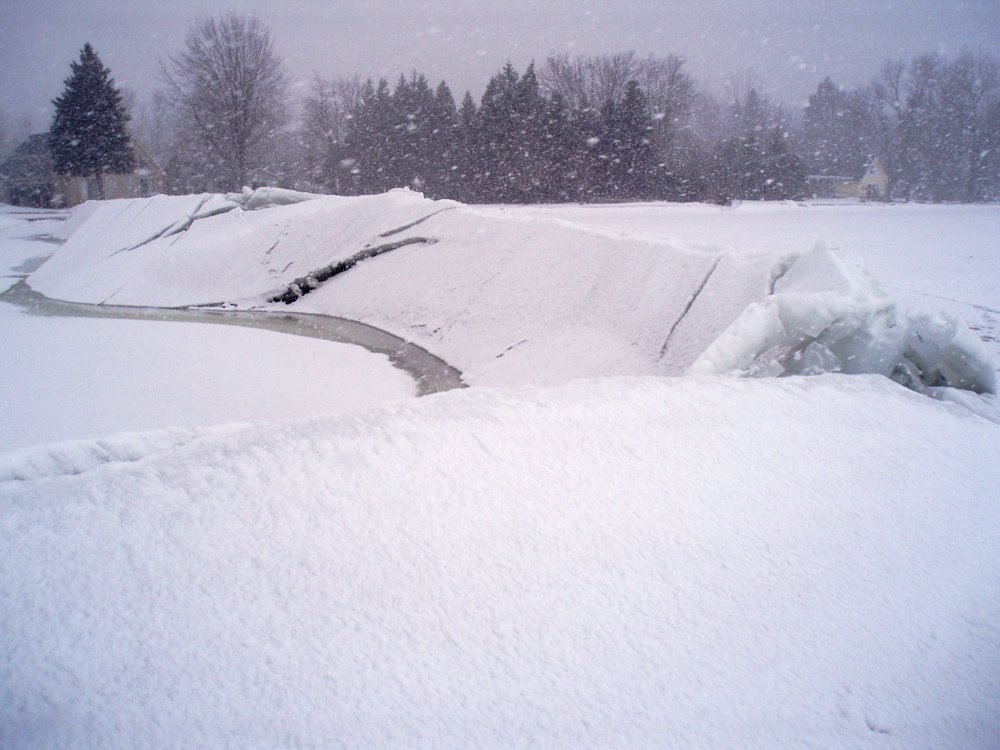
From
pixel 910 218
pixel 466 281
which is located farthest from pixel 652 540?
pixel 910 218

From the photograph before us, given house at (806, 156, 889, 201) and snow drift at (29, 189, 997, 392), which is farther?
house at (806, 156, 889, 201)

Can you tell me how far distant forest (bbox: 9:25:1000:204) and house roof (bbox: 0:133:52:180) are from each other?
270 inches

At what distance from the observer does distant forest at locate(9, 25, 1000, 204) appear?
29.4 m

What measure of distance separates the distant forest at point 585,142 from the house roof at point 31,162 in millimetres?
6867

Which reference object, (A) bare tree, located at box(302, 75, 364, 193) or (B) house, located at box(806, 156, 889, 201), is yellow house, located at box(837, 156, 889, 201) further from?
(A) bare tree, located at box(302, 75, 364, 193)

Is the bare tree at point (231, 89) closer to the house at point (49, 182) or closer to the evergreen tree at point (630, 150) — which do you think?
the house at point (49, 182)

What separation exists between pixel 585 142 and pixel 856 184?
23.5 metres

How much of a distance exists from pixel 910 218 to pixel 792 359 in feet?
54.6

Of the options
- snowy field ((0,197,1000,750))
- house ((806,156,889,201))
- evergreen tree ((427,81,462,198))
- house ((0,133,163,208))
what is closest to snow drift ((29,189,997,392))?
snowy field ((0,197,1000,750))

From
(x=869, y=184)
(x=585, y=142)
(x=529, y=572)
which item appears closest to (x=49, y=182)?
(x=585, y=142)

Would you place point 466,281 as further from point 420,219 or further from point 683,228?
point 683,228

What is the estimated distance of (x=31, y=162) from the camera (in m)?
37.8

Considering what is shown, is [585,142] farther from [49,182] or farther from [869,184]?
[49,182]

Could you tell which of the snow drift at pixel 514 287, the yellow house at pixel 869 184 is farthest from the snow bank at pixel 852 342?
the yellow house at pixel 869 184
